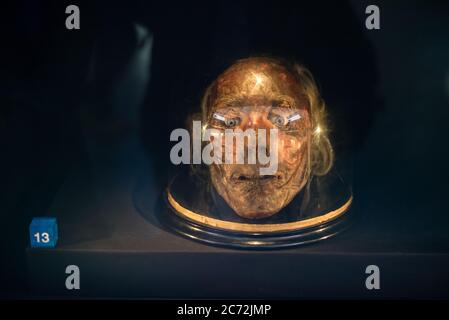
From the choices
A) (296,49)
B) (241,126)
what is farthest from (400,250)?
(296,49)

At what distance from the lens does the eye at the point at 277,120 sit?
8.80 feet

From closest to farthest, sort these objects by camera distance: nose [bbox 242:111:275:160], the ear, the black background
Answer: nose [bbox 242:111:275:160] < the black background < the ear

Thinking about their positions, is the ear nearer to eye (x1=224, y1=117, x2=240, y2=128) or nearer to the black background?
the black background

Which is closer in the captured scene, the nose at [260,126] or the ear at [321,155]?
the nose at [260,126]

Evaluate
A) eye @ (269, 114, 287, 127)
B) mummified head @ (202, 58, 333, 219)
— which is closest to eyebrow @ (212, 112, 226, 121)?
mummified head @ (202, 58, 333, 219)

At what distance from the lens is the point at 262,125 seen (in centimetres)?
266

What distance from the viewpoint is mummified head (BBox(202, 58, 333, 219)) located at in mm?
2680

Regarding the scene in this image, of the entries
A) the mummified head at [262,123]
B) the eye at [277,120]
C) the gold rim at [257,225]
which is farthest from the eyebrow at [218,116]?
the gold rim at [257,225]

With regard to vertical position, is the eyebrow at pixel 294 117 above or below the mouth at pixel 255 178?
above

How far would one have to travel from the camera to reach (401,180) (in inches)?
125

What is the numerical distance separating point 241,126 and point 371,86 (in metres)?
0.77

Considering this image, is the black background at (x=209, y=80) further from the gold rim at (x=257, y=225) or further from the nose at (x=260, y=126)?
the nose at (x=260, y=126)

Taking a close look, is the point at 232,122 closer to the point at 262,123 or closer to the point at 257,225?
the point at 262,123

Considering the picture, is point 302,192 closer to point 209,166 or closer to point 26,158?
point 209,166
